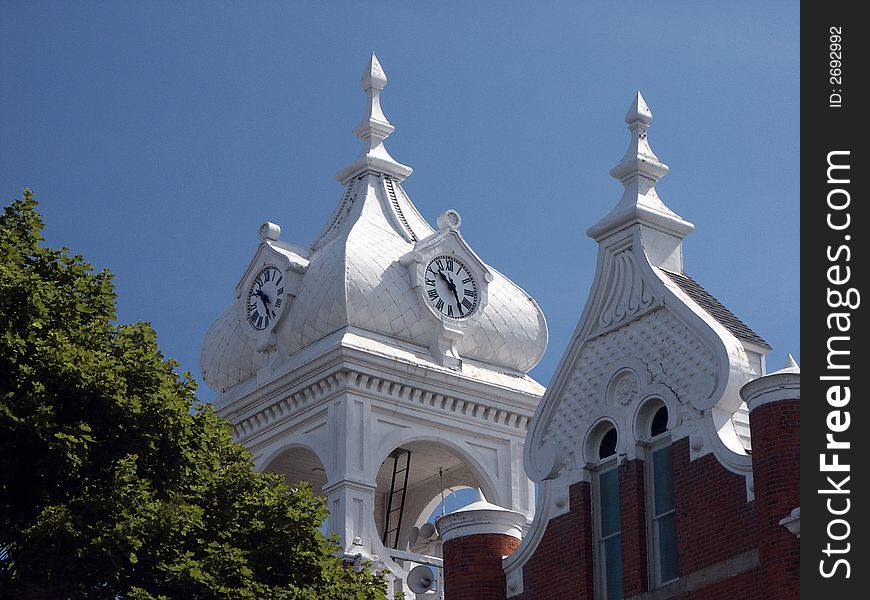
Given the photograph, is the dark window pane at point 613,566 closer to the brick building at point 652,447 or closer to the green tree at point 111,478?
the brick building at point 652,447

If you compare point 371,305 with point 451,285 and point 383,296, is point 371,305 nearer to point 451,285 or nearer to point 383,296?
point 383,296

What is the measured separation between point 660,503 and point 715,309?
11.7 ft

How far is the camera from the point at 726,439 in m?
35.1

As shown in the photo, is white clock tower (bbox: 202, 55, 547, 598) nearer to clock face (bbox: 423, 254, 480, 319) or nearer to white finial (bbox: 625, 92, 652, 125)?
clock face (bbox: 423, 254, 480, 319)

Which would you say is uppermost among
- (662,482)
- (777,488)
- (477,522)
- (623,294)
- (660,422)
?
(623,294)

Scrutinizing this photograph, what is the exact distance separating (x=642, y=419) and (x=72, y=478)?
954 cm

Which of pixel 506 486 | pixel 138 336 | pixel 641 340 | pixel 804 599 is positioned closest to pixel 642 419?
pixel 641 340

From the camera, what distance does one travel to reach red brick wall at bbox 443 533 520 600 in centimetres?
3862

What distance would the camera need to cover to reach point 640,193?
3928cm

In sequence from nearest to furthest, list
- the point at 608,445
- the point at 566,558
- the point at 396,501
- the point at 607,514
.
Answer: the point at 607,514, the point at 566,558, the point at 608,445, the point at 396,501

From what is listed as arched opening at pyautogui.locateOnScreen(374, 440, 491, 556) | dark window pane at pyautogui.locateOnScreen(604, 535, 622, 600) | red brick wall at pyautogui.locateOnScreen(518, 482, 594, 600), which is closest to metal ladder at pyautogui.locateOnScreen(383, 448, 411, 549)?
arched opening at pyautogui.locateOnScreen(374, 440, 491, 556)

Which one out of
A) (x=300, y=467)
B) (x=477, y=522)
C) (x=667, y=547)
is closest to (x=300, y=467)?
(x=300, y=467)

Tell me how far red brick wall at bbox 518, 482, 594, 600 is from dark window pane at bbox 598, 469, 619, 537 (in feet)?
0.77

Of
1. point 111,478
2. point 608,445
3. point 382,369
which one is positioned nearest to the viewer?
point 111,478
